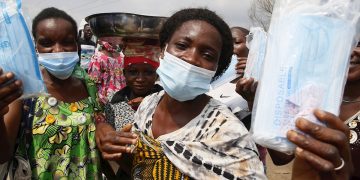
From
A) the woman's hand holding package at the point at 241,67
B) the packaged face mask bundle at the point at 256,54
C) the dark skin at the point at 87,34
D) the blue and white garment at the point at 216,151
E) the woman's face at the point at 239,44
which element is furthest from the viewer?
the dark skin at the point at 87,34

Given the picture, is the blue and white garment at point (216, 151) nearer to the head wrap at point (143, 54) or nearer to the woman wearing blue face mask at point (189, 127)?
the woman wearing blue face mask at point (189, 127)

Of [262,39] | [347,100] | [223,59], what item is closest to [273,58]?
[223,59]

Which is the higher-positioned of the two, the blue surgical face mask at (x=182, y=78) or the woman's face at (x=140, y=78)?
the blue surgical face mask at (x=182, y=78)

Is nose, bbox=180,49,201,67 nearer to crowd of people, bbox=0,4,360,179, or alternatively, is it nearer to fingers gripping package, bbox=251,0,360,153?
crowd of people, bbox=0,4,360,179

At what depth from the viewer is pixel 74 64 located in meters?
2.70

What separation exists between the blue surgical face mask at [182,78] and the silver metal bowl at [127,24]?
1738mm

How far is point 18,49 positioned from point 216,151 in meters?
1.09

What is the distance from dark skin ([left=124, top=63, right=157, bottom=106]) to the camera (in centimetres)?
401

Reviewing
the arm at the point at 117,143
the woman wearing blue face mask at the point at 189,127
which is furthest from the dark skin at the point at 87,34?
the arm at the point at 117,143

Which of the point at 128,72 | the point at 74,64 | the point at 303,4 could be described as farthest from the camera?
the point at 128,72

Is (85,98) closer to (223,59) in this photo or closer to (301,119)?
(223,59)

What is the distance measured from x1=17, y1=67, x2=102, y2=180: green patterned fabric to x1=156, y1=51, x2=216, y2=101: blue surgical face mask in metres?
0.68

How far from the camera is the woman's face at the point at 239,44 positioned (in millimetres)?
4492

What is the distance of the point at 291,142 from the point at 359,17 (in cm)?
47
